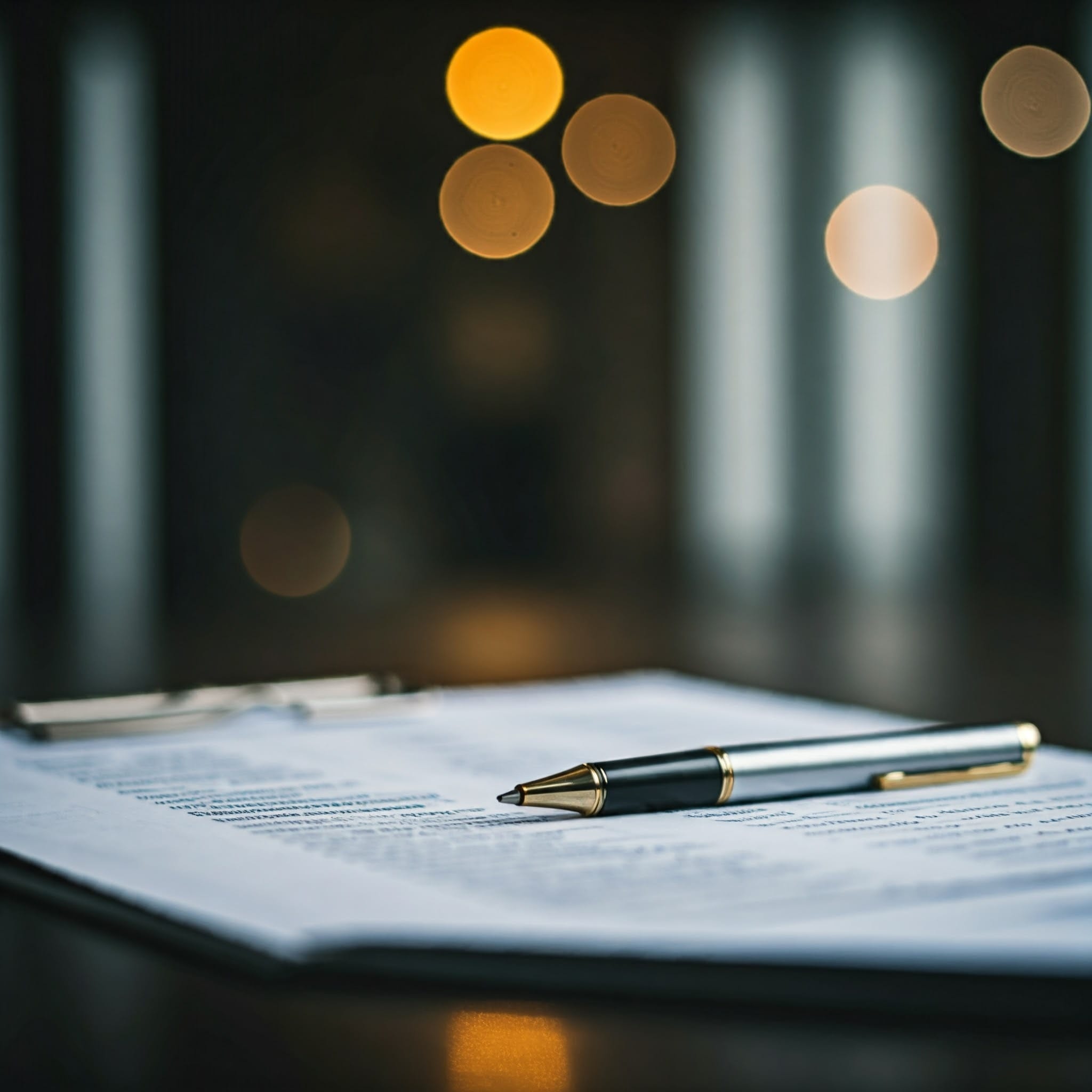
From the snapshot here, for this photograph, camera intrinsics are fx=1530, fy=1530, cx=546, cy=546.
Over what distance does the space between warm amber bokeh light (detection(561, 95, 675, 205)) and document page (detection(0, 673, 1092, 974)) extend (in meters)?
2.21

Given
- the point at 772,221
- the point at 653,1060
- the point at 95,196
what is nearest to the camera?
the point at 653,1060

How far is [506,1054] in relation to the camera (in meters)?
0.27

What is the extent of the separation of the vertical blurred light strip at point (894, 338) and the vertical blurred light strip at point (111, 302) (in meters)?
1.25

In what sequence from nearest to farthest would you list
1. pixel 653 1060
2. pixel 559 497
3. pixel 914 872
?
pixel 653 1060 < pixel 914 872 < pixel 559 497

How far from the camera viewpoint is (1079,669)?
1.00 m

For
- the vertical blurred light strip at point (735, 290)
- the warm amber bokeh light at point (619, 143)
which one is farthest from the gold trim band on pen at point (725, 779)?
the vertical blurred light strip at point (735, 290)

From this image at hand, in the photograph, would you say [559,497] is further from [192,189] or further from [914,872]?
[914,872]

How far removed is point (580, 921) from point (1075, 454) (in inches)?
91.9

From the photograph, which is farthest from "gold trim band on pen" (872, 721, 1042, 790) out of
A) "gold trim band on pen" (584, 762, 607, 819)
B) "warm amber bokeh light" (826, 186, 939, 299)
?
"warm amber bokeh light" (826, 186, 939, 299)

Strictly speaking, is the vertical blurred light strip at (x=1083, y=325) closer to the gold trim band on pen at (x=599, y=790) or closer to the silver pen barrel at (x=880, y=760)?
the silver pen barrel at (x=880, y=760)

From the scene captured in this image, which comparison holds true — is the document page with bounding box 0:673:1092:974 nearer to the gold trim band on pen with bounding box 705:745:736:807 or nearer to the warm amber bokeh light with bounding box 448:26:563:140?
the gold trim band on pen with bounding box 705:745:736:807

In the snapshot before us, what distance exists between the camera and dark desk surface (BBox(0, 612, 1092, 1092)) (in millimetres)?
260

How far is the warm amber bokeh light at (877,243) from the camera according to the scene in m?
2.95

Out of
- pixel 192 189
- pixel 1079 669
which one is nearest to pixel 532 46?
pixel 192 189
